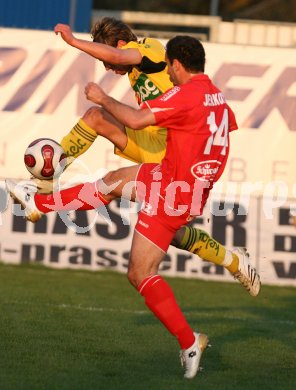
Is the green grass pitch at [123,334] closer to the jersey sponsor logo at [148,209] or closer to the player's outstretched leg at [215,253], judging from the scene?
the player's outstretched leg at [215,253]

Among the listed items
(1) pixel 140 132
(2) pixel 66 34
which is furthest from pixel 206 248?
(2) pixel 66 34

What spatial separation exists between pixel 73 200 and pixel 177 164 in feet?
5.32

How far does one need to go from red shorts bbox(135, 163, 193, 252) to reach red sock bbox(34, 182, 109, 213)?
1.06 metres

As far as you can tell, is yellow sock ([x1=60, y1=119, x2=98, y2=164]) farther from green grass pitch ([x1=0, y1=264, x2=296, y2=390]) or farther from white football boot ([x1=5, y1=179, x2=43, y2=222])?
green grass pitch ([x1=0, y1=264, x2=296, y2=390])

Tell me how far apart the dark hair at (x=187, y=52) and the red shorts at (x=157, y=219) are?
0.88m

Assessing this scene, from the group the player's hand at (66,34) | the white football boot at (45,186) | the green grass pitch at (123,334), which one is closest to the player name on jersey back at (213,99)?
the player's hand at (66,34)

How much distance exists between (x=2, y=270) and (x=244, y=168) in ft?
11.2

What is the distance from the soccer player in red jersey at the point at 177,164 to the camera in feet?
26.1

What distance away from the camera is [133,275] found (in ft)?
26.9

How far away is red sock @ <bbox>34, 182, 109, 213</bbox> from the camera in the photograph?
9477 mm

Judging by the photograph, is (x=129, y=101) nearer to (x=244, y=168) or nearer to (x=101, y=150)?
(x=101, y=150)

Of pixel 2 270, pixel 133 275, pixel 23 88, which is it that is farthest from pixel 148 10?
pixel 133 275

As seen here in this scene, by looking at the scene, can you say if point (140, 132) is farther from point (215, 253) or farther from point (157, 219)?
point (157, 219)

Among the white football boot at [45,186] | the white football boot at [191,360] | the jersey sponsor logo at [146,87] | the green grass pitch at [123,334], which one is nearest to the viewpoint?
the green grass pitch at [123,334]
